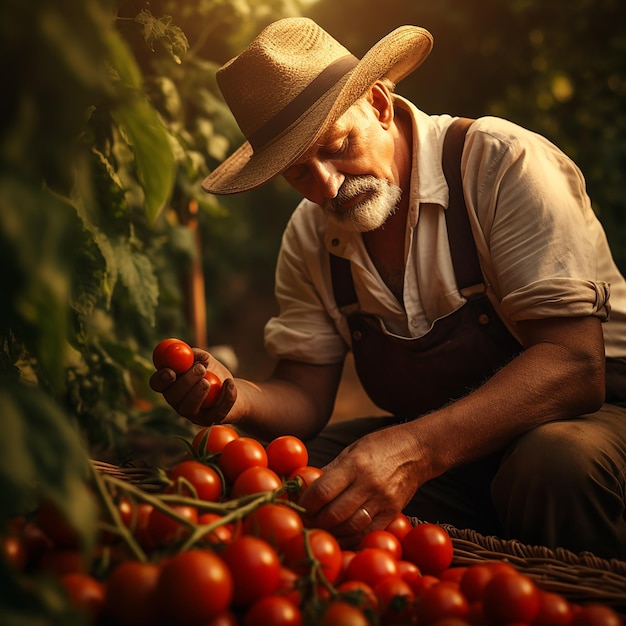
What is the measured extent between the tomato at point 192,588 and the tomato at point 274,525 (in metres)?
0.22

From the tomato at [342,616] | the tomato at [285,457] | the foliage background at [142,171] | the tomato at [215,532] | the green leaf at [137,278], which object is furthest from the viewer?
the green leaf at [137,278]

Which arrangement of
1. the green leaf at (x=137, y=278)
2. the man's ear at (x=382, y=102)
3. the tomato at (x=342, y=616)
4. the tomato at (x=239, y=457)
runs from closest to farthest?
the tomato at (x=342, y=616)
the tomato at (x=239, y=457)
the man's ear at (x=382, y=102)
the green leaf at (x=137, y=278)

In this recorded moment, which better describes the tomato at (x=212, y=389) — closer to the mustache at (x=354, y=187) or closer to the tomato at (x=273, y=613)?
the mustache at (x=354, y=187)

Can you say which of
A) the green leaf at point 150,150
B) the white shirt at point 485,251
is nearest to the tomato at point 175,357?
the green leaf at point 150,150

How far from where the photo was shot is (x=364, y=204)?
213 cm

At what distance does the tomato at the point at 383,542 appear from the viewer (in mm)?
1534

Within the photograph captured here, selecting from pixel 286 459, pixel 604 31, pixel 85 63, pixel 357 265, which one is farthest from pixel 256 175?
pixel 604 31

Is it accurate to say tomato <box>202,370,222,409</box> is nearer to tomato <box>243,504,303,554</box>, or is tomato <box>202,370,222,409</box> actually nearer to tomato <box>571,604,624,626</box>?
tomato <box>243,504,303,554</box>

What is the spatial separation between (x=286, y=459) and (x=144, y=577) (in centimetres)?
63

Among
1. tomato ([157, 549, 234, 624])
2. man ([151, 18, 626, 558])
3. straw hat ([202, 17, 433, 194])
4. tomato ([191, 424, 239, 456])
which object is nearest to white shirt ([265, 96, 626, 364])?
man ([151, 18, 626, 558])

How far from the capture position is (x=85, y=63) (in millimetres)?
896

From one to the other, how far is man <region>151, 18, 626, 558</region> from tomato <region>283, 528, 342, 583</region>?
175 millimetres

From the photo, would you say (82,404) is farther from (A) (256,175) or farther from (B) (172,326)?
(B) (172,326)

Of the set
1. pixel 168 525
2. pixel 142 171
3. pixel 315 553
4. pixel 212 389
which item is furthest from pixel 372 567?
pixel 142 171
